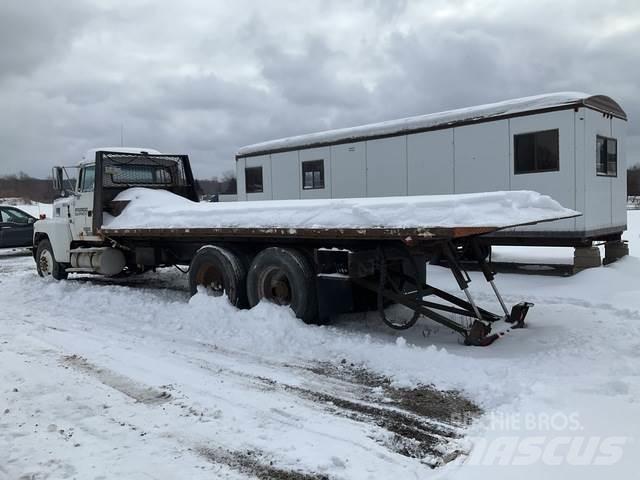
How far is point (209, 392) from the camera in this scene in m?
4.82

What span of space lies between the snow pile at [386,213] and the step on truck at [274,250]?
3 cm

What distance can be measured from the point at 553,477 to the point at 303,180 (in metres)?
11.6

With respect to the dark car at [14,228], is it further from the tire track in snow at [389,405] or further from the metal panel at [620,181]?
the metal panel at [620,181]

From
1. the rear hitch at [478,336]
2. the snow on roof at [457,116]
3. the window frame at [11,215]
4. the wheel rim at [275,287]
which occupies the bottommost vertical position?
the rear hitch at [478,336]

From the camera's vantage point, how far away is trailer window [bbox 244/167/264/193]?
15758 millimetres

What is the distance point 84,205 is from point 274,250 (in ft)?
17.2

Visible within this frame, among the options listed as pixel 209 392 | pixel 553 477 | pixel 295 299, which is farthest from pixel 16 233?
pixel 553 477

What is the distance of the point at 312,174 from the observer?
46.8 feet

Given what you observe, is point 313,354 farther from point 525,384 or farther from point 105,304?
point 105,304

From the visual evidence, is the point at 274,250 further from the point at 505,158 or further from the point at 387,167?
the point at 387,167

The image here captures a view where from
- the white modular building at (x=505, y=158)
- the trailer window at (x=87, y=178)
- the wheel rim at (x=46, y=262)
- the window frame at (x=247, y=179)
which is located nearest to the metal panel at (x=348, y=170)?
the white modular building at (x=505, y=158)

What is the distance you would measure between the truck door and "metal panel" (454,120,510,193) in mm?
7047

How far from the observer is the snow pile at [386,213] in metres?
5.36

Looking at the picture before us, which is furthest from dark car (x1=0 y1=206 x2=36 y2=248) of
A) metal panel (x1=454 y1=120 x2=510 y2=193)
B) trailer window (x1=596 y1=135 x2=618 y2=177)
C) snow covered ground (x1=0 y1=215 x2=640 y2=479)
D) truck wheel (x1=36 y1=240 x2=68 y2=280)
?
trailer window (x1=596 y1=135 x2=618 y2=177)
